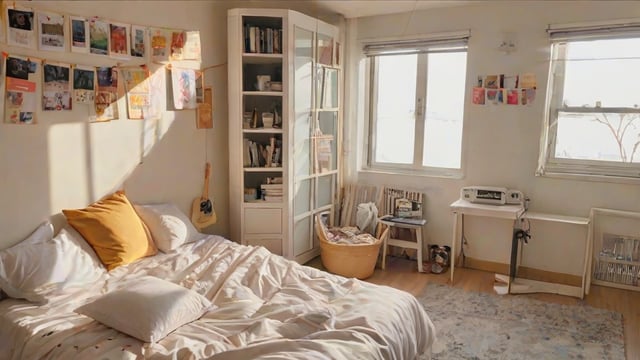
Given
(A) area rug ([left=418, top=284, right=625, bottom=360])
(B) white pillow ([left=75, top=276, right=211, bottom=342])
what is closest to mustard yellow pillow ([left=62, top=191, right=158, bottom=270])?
(B) white pillow ([left=75, top=276, right=211, bottom=342])

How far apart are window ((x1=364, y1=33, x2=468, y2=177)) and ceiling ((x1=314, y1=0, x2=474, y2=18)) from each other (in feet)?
0.95

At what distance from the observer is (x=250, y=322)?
1.97 meters

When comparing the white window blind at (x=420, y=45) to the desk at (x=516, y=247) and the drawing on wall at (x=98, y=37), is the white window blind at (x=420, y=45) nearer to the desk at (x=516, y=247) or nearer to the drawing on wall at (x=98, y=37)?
the desk at (x=516, y=247)

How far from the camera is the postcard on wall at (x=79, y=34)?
266 centimetres

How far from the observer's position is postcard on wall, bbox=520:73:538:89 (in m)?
3.77

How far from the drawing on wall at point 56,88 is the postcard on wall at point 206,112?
1.04 m

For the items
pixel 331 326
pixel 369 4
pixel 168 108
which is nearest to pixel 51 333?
pixel 331 326

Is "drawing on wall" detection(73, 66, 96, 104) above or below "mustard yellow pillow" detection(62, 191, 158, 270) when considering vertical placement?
above

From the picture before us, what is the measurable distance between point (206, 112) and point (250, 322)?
2.11 metres

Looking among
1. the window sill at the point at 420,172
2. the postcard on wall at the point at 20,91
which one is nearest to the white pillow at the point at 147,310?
the postcard on wall at the point at 20,91

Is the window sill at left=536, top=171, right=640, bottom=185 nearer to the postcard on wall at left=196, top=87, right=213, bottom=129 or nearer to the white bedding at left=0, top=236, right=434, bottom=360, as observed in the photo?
the white bedding at left=0, top=236, right=434, bottom=360

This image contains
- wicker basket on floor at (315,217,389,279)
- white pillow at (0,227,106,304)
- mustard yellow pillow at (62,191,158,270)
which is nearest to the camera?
white pillow at (0,227,106,304)

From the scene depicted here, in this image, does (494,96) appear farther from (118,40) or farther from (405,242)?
(118,40)

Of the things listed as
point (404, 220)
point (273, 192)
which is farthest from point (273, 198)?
point (404, 220)
